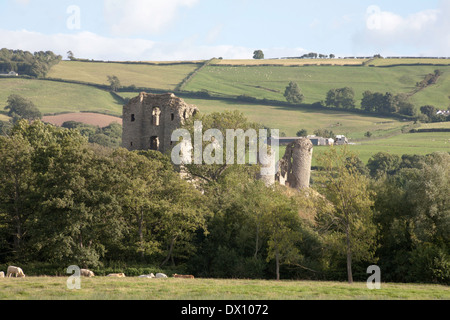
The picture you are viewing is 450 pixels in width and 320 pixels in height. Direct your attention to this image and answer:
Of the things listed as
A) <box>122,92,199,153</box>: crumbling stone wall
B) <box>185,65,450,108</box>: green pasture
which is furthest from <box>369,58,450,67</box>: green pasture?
<box>122,92,199,153</box>: crumbling stone wall

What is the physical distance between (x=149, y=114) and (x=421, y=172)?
31160 mm

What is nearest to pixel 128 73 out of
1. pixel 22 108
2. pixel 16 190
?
pixel 22 108

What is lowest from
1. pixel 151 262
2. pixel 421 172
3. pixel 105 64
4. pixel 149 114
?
pixel 151 262

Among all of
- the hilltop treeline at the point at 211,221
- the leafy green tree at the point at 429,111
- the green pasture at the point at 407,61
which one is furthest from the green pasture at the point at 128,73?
the hilltop treeline at the point at 211,221

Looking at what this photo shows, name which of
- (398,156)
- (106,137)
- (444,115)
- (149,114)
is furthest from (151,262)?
(444,115)

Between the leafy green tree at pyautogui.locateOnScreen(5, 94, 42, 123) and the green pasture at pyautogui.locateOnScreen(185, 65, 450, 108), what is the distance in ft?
123

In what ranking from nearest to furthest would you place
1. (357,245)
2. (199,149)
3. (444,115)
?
(357,245)
(199,149)
(444,115)

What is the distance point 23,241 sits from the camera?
137 feet

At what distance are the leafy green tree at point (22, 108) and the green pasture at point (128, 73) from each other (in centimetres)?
2805

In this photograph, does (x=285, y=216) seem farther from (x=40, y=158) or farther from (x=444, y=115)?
(x=444, y=115)

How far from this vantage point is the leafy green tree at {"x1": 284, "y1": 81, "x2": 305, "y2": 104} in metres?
160

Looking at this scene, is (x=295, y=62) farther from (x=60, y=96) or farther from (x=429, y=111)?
(x=60, y=96)

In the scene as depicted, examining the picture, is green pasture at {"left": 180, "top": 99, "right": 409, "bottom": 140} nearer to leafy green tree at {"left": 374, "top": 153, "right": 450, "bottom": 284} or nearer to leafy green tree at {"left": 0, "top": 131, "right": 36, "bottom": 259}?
leafy green tree at {"left": 374, "top": 153, "right": 450, "bottom": 284}

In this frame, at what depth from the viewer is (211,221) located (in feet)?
149
